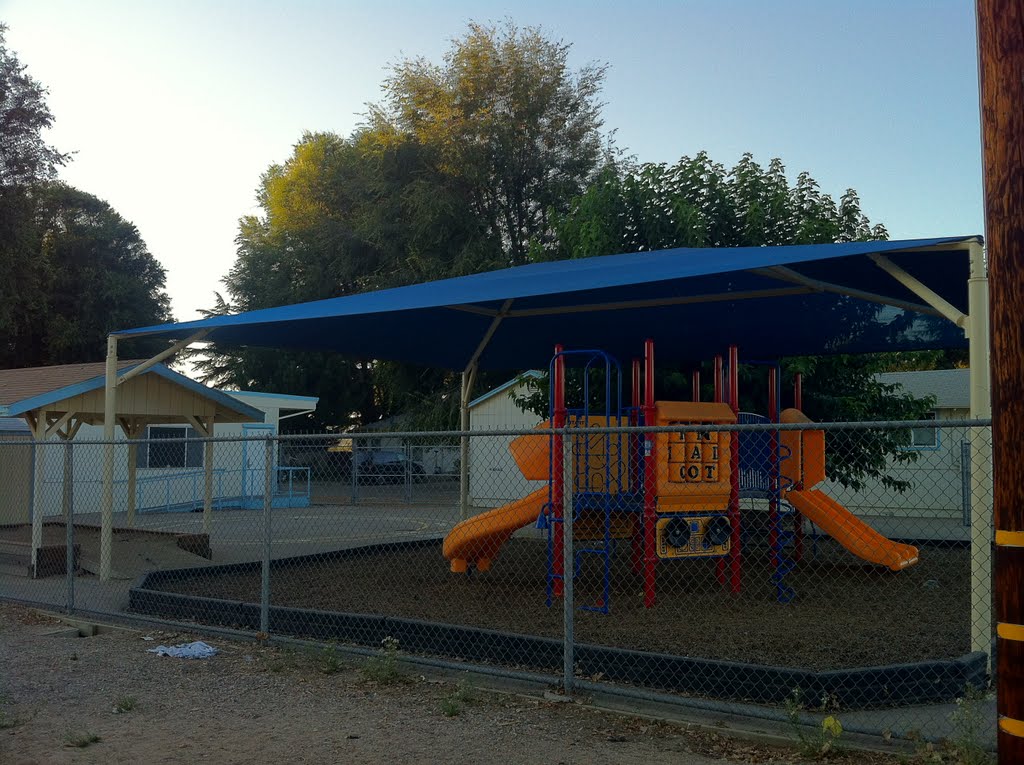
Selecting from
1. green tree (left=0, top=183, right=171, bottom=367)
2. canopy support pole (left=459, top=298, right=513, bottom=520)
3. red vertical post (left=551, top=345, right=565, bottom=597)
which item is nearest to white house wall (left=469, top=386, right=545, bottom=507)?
canopy support pole (left=459, top=298, right=513, bottom=520)

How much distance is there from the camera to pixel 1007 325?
118 inches

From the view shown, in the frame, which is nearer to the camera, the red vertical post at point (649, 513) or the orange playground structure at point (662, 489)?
the red vertical post at point (649, 513)

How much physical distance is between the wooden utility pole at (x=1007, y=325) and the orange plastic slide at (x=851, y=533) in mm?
7899

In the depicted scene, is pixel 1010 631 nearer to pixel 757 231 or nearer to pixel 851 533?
pixel 851 533

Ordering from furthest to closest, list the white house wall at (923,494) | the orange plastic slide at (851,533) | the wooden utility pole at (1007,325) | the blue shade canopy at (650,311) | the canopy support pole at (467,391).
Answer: the white house wall at (923,494), the canopy support pole at (467,391), the orange plastic slide at (851,533), the blue shade canopy at (650,311), the wooden utility pole at (1007,325)

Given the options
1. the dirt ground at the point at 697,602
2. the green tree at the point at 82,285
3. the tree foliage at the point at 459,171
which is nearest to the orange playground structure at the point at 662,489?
the dirt ground at the point at 697,602

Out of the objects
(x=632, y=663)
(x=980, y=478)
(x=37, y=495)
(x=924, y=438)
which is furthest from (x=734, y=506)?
(x=924, y=438)

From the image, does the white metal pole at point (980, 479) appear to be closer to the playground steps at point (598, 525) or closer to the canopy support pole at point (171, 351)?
the playground steps at point (598, 525)

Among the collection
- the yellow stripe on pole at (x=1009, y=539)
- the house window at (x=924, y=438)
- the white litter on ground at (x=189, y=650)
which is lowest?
the white litter on ground at (x=189, y=650)

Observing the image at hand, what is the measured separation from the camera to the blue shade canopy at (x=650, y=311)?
8.42 m

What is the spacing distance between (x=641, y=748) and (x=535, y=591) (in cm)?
496

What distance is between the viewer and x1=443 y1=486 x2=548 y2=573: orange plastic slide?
10273mm

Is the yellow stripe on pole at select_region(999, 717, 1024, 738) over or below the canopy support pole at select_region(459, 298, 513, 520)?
below

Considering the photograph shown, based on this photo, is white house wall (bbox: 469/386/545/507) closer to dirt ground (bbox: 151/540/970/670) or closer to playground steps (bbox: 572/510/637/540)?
dirt ground (bbox: 151/540/970/670)
